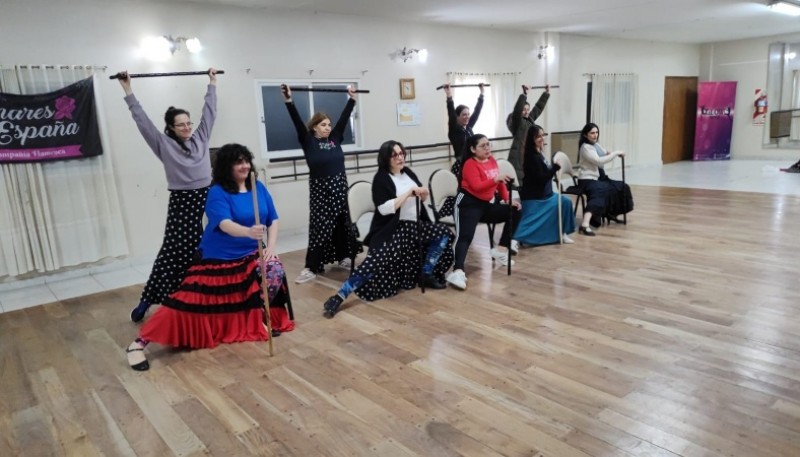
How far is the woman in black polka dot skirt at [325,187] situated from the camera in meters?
4.13

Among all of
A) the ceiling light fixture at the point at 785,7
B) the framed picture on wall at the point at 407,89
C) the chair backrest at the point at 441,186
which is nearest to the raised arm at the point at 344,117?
the chair backrest at the point at 441,186

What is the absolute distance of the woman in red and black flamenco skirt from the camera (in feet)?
9.53

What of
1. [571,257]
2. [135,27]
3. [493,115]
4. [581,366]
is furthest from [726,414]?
[493,115]

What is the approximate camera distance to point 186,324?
2.98 metres

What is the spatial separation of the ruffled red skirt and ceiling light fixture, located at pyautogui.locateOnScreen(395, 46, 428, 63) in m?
4.24

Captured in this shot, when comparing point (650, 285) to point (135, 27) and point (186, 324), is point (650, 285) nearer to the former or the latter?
point (186, 324)

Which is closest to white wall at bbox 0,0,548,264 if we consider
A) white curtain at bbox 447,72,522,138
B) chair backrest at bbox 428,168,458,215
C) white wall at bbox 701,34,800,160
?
white curtain at bbox 447,72,522,138

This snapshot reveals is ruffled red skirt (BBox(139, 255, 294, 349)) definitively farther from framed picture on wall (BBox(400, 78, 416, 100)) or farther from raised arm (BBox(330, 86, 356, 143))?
framed picture on wall (BBox(400, 78, 416, 100))

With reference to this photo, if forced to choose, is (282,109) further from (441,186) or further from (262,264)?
(262,264)

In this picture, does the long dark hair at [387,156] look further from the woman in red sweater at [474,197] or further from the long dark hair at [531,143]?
the long dark hair at [531,143]

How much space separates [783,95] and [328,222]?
421 inches

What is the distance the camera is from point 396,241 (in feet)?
12.4

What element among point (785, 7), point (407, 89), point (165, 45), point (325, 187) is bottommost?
point (325, 187)

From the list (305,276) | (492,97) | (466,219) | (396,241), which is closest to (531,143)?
(466,219)
